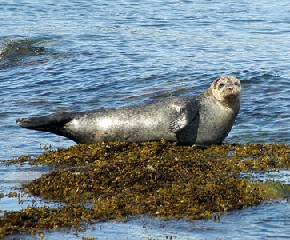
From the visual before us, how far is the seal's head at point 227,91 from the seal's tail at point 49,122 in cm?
161

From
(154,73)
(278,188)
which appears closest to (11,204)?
(278,188)

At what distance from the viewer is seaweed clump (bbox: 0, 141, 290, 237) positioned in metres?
5.87

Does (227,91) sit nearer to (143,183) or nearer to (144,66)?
(143,183)

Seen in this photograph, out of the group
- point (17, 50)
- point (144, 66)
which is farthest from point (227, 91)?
point (17, 50)

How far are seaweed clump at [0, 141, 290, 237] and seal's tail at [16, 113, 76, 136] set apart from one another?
0.37 metres

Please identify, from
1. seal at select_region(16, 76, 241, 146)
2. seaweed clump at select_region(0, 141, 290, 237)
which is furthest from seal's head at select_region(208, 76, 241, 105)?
seaweed clump at select_region(0, 141, 290, 237)

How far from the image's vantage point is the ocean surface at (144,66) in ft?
19.4

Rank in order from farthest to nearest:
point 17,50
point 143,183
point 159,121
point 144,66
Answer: point 17,50 → point 144,66 → point 159,121 → point 143,183

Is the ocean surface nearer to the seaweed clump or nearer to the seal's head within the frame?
the seaweed clump

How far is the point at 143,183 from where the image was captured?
6.70m

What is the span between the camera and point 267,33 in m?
18.7

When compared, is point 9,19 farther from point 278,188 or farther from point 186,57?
point 278,188

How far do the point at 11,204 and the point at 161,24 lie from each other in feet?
49.6

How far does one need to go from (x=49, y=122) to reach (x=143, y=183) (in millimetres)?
2209
